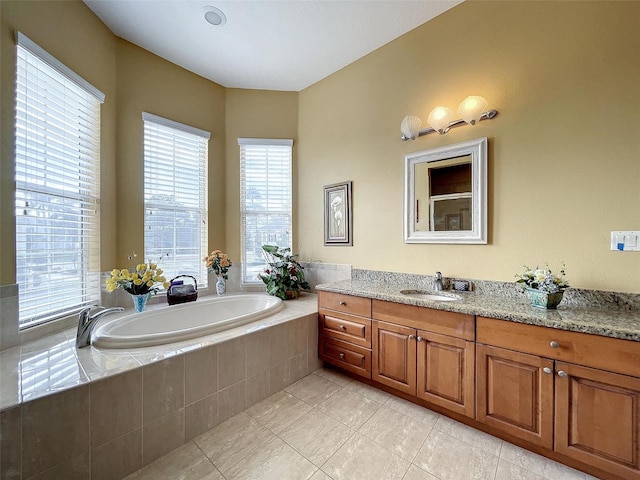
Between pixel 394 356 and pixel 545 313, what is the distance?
952mm

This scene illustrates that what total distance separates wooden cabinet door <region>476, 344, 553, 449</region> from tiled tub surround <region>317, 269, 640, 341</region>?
213mm

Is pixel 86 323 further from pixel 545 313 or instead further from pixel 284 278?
pixel 545 313

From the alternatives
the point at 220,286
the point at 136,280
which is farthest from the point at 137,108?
the point at 220,286

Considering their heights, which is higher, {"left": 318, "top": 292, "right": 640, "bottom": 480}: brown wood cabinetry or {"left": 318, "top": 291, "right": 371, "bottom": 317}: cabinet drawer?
{"left": 318, "top": 291, "right": 371, "bottom": 317}: cabinet drawer

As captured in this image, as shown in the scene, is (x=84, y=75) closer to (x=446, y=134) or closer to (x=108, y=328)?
(x=108, y=328)

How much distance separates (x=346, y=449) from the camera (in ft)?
4.90

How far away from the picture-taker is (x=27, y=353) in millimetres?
Result: 1496

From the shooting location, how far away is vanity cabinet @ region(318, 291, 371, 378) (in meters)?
2.06

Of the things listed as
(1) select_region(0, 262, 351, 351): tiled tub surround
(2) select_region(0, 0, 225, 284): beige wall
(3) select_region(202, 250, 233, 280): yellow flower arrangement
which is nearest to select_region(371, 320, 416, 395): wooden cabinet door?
(1) select_region(0, 262, 351, 351): tiled tub surround

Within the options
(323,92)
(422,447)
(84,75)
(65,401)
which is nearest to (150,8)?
(84,75)

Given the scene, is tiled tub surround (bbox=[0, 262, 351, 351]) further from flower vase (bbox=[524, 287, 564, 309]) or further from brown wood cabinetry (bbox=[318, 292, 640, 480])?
flower vase (bbox=[524, 287, 564, 309])

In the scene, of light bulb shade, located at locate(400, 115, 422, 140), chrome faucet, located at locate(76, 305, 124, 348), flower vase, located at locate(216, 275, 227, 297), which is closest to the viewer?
chrome faucet, located at locate(76, 305, 124, 348)

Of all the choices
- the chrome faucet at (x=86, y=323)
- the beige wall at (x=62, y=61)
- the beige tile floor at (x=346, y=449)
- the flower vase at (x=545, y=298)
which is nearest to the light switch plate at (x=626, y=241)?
the flower vase at (x=545, y=298)

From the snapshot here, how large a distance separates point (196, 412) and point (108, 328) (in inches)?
34.5
